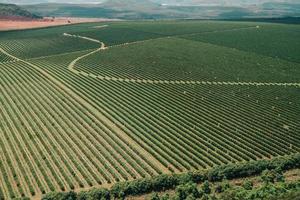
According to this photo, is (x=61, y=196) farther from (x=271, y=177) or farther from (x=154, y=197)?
(x=271, y=177)

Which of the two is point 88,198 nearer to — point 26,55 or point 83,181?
point 83,181

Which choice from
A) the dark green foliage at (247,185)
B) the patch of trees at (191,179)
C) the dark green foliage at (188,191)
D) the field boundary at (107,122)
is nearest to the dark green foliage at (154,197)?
the dark green foliage at (188,191)

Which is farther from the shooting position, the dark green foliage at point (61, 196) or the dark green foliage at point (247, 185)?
the dark green foliage at point (247, 185)

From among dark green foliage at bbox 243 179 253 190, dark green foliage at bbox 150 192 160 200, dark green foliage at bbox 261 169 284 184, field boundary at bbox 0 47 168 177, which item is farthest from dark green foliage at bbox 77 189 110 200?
dark green foliage at bbox 261 169 284 184

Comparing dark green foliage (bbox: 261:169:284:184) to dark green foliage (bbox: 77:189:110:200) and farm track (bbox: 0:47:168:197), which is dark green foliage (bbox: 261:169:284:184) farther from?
dark green foliage (bbox: 77:189:110:200)

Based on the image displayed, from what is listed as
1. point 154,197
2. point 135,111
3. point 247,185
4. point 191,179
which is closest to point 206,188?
point 191,179

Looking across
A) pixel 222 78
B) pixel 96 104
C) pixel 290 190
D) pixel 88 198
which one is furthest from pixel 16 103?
pixel 290 190

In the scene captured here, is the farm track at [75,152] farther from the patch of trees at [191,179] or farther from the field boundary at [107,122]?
the patch of trees at [191,179]
